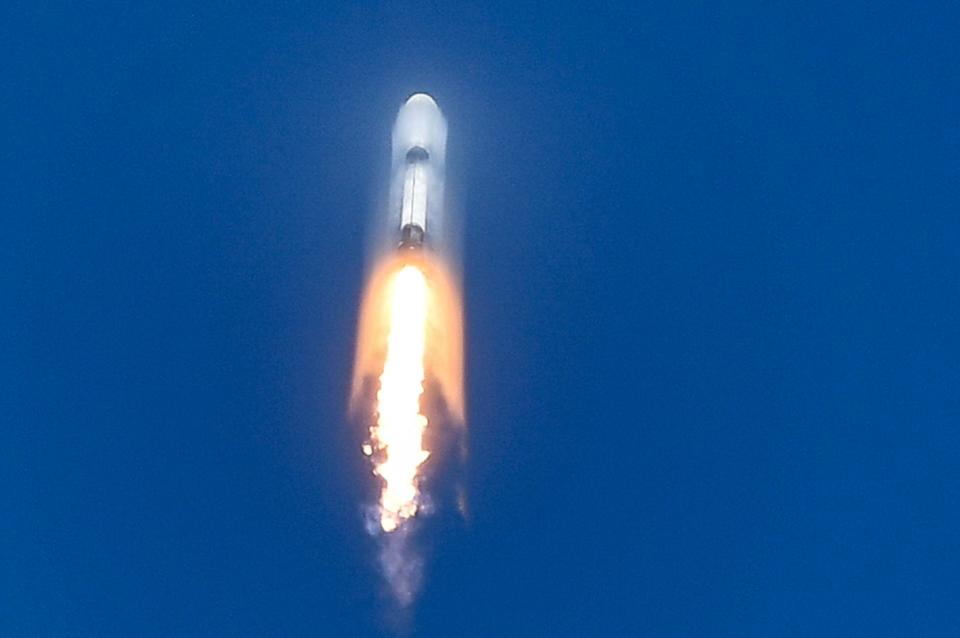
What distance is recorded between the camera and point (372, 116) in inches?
2506

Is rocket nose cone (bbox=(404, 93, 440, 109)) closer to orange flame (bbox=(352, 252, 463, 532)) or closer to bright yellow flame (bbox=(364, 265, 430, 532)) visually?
orange flame (bbox=(352, 252, 463, 532))

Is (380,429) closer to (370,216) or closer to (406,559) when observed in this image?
(406,559)

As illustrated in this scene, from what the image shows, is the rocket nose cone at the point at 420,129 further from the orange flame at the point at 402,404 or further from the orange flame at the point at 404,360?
the orange flame at the point at 402,404

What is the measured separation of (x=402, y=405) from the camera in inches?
2207

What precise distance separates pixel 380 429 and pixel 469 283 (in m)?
8.92

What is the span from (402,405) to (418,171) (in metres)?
12.1

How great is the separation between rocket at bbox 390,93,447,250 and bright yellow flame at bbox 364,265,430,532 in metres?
2.24

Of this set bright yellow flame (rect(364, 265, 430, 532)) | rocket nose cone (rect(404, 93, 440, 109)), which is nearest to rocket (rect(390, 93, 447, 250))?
rocket nose cone (rect(404, 93, 440, 109))

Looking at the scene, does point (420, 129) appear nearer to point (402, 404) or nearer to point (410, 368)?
point (410, 368)

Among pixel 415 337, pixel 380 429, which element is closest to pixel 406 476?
pixel 380 429

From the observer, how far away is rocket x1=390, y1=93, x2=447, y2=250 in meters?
56.8

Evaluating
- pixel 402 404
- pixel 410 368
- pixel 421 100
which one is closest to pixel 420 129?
pixel 421 100

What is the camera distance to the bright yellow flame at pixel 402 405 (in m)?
54.9

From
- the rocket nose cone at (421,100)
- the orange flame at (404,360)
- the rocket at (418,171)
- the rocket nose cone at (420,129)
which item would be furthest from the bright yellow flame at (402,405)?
the rocket nose cone at (421,100)
